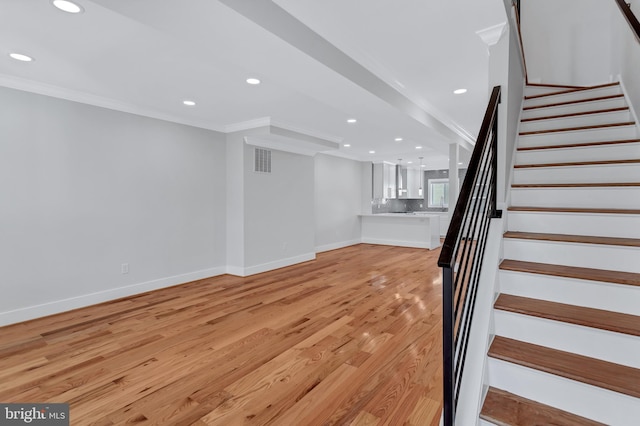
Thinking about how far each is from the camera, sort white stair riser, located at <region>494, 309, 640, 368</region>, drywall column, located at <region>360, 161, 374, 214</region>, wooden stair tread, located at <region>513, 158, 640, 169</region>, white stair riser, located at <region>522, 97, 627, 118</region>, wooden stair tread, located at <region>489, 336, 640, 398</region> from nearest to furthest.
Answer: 1. wooden stair tread, located at <region>489, 336, 640, 398</region>
2. white stair riser, located at <region>494, 309, 640, 368</region>
3. wooden stair tread, located at <region>513, 158, 640, 169</region>
4. white stair riser, located at <region>522, 97, 627, 118</region>
5. drywall column, located at <region>360, 161, 374, 214</region>

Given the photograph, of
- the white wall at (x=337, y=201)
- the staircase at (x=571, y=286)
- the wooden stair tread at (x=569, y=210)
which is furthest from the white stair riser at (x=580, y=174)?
the white wall at (x=337, y=201)

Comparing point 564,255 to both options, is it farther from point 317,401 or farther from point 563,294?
point 317,401

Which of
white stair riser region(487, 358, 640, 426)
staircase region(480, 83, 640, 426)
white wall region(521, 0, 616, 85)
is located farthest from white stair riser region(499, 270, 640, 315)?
white wall region(521, 0, 616, 85)

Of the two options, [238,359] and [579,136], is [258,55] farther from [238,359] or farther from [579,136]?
[579,136]

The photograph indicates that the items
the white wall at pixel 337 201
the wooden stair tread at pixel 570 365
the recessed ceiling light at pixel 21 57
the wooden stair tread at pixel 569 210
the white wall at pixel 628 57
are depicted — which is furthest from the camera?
the white wall at pixel 337 201

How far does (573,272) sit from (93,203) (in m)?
4.60

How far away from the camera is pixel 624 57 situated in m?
3.43

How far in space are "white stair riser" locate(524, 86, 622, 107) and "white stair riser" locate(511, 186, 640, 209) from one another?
1.69 m

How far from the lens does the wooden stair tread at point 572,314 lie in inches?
56.5

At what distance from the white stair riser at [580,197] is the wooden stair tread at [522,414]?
149cm

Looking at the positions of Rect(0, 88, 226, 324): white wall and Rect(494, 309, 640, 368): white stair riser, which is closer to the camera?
Rect(494, 309, 640, 368): white stair riser

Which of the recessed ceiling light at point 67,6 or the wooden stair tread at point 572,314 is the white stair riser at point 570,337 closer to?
the wooden stair tread at point 572,314

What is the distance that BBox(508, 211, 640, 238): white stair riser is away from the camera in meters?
1.92

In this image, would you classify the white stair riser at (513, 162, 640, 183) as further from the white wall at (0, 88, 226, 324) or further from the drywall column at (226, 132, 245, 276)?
the white wall at (0, 88, 226, 324)
